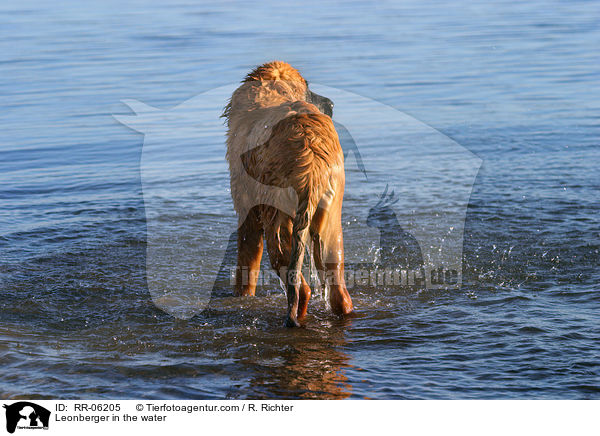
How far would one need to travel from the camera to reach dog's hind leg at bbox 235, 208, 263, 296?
5953 millimetres

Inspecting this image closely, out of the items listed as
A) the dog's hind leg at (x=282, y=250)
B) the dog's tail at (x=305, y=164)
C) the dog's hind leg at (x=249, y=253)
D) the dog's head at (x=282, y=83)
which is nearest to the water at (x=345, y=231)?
the dog's hind leg at (x=249, y=253)

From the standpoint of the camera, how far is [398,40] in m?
19.3

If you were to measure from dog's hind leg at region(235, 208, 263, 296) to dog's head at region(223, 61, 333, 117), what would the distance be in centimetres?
98

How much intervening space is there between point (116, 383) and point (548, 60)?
1462 cm

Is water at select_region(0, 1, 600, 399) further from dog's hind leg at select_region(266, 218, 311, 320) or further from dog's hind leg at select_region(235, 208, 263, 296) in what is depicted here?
dog's hind leg at select_region(266, 218, 311, 320)

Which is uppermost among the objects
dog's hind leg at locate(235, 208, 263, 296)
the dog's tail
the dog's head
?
the dog's head

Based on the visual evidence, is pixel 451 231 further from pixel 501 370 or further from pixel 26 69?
pixel 26 69

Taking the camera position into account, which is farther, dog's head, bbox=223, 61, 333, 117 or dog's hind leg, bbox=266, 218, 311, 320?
dog's head, bbox=223, 61, 333, 117

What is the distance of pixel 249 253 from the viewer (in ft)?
20.1
